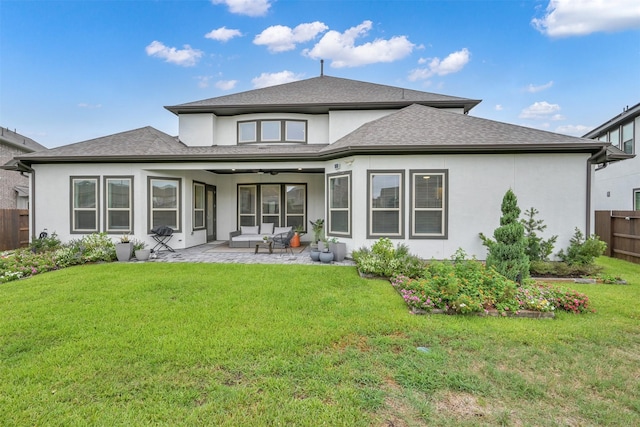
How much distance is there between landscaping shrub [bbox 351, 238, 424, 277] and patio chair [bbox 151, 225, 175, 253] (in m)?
6.58

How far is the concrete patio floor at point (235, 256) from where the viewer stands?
839 cm

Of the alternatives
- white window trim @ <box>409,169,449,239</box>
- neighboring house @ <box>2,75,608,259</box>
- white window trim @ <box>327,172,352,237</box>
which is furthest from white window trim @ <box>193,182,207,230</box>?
white window trim @ <box>409,169,449,239</box>

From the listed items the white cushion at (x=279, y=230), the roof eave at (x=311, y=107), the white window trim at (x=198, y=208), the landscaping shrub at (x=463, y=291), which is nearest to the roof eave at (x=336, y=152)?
the white window trim at (x=198, y=208)

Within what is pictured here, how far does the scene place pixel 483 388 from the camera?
260cm

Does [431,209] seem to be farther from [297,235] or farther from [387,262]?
[297,235]

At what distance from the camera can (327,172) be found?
942 centimetres

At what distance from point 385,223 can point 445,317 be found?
4.10 m

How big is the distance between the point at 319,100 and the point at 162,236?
7.50 metres

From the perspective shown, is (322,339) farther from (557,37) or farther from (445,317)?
(557,37)

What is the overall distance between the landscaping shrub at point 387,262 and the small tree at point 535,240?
3164mm

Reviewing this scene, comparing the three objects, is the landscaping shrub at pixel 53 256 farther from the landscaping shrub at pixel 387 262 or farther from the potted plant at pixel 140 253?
the landscaping shrub at pixel 387 262

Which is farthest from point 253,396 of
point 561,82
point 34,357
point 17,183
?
point 17,183

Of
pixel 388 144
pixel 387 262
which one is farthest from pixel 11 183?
pixel 387 262

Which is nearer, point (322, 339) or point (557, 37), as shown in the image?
point (322, 339)
